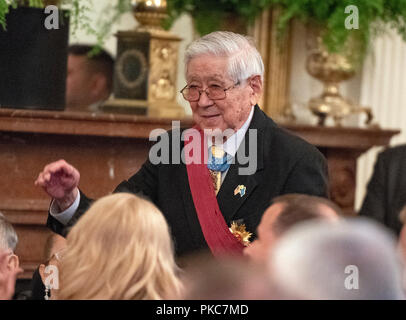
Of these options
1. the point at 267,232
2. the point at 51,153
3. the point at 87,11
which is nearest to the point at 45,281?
the point at 267,232

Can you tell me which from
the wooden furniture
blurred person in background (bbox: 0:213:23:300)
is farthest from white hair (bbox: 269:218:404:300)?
the wooden furniture

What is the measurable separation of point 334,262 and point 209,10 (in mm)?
Answer: 3531

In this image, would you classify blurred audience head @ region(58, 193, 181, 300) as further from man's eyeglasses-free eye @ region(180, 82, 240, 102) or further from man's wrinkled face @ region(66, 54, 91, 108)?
man's wrinkled face @ region(66, 54, 91, 108)

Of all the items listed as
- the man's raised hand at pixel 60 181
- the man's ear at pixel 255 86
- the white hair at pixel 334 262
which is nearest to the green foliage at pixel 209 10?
the man's ear at pixel 255 86

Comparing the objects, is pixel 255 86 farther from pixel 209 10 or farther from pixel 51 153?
pixel 209 10

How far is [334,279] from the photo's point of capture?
1.50 m

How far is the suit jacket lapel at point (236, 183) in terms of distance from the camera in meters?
3.10

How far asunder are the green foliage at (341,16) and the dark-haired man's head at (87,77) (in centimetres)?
94

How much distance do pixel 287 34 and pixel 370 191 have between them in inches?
68.7

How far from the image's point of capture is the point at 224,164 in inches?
125

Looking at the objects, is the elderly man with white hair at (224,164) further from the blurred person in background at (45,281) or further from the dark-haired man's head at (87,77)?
the dark-haired man's head at (87,77)

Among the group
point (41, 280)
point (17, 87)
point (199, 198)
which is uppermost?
point (17, 87)
